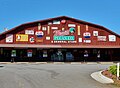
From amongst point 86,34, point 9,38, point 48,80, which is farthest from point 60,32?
point 48,80

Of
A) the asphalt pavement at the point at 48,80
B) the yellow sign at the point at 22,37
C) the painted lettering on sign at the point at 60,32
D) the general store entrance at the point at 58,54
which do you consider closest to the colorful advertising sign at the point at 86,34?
the general store entrance at the point at 58,54

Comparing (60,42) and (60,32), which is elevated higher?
(60,32)

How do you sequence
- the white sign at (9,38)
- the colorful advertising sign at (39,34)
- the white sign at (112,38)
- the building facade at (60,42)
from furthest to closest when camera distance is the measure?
the white sign at (112,38), the colorful advertising sign at (39,34), the building facade at (60,42), the white sign at (9,38)

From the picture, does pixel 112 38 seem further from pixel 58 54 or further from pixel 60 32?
pixel 58 54

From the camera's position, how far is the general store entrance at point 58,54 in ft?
143

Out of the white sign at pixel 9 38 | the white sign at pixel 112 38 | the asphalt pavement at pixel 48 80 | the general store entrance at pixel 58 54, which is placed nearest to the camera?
the asphalt pavement at pixel 48 80

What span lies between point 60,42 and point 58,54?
6.33ft

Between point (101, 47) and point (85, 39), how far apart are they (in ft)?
9.59

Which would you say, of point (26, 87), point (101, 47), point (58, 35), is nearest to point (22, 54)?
point (58, 35)

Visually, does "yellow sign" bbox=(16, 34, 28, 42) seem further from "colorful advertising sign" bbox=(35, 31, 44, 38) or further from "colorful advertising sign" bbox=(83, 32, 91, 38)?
"colorful advertising sign" bbox=(83, 32, 91, 38)

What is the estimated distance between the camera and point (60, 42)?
1767 inches

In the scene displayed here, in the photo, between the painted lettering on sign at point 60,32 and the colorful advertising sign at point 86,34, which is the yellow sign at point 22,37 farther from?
the colorful advertising sign at point 86,34

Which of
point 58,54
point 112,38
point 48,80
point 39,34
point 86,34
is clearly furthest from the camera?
point 112,38

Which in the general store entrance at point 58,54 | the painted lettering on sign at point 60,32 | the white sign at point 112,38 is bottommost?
the general store entrance at point 58,54
